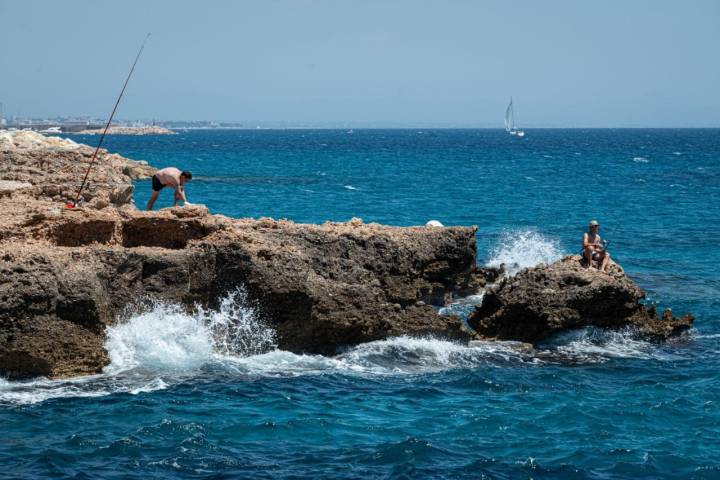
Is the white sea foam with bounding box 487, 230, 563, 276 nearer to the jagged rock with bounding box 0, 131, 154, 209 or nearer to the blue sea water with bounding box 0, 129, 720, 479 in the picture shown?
the blue sea water with bounding box 0, 129, 720, 479

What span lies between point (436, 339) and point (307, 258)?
2.99 meters

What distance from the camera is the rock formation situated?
48.0 feet

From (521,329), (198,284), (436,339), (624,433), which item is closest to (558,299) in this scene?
(521,329)

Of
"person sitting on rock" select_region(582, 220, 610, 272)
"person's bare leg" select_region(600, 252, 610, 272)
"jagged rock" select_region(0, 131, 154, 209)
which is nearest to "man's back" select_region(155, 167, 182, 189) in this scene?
"jagged rock" select_region(0, 131, 154, 209)

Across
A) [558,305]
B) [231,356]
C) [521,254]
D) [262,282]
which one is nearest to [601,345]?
[558,305]

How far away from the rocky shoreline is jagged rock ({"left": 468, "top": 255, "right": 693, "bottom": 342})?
27 mm

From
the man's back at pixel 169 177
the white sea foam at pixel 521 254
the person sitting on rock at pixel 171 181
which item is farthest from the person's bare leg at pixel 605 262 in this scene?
the man's back at pixel 169 177

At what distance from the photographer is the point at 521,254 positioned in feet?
95.1

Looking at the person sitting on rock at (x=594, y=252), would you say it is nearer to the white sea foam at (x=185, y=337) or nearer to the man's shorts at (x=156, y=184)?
the white sea foam at (x=185, y=337)

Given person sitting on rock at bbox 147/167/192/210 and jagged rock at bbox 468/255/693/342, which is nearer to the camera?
jagged rock at bbox 468/255/693/342

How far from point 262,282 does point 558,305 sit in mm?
A: 6089

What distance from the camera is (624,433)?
1362 centimetres

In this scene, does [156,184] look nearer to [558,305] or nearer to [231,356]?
[231,356]

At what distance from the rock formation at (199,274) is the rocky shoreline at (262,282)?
22 millimetres
